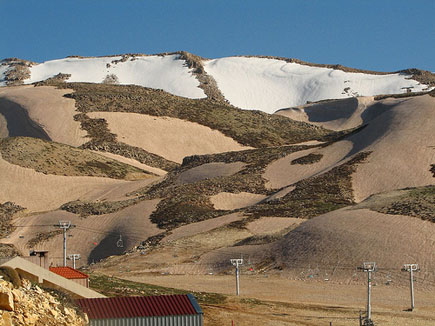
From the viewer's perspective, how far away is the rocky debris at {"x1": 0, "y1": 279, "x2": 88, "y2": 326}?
89.7 feet

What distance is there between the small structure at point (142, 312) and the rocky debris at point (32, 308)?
4.56ft

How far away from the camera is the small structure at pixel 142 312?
112ft

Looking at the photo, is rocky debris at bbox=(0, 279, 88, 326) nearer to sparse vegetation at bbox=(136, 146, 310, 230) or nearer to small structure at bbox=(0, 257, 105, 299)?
small structure at bbox=(0, 257, 105, 299)

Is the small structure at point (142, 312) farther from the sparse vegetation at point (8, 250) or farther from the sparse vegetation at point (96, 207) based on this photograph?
the sparse vegetation at point (96, 207)

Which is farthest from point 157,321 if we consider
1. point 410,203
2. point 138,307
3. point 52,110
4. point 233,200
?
point 52,110

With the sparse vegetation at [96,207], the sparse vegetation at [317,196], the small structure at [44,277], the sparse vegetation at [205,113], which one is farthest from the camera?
the sparse vegetation at [205,113]

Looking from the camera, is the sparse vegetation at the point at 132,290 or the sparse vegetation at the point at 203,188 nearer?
the sparse vegetation at the point at 132,290

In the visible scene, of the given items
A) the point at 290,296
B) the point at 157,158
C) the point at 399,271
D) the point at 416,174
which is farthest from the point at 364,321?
the point at 157,158

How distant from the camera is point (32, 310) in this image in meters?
29.6

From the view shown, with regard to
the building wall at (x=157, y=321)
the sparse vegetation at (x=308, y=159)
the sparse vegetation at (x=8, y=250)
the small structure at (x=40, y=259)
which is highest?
the sparse vegetation at (x=308, y=159)

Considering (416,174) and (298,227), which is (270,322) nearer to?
(298,227)

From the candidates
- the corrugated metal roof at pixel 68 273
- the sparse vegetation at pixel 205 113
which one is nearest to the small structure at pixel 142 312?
the corrugated metal roof at pixel 68 273

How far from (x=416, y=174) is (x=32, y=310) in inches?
2749

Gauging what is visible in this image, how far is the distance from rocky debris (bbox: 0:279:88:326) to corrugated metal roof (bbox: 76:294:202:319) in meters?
1.55
